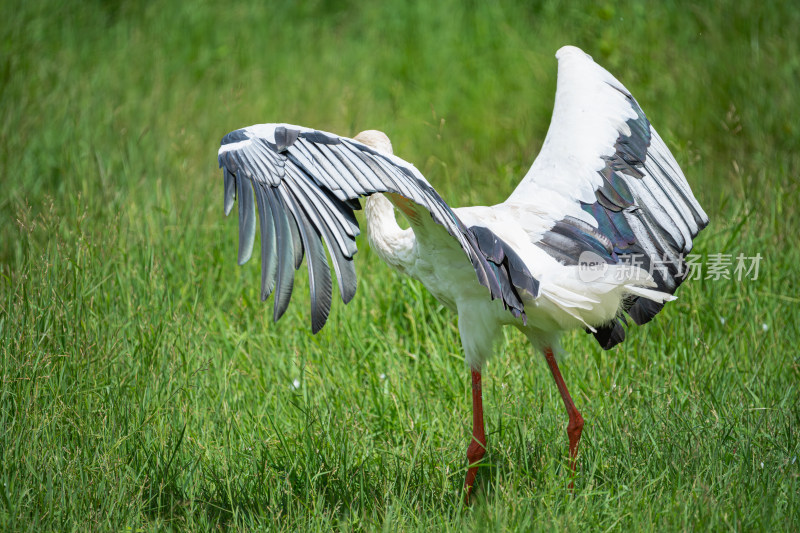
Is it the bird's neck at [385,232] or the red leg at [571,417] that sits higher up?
the bird's neck at [385,232]

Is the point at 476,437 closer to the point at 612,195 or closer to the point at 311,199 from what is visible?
the point at 612,195

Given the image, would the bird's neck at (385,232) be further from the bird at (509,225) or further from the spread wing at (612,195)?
the spread wing at (612,195)

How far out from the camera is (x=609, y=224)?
3348mm

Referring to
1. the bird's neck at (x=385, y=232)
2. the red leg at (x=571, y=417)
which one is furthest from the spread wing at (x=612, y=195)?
the bird's neck at (x=385, y=232)

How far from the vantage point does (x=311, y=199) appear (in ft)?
8.36

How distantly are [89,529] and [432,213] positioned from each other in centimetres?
147

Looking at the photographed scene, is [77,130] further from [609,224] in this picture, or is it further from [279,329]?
[609,224]

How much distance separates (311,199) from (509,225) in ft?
3.10

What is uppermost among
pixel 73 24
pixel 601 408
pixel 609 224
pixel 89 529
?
pixel 73 24

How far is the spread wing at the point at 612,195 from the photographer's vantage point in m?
3.30

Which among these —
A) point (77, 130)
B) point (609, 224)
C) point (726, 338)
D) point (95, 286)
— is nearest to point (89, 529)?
point (95, 286)

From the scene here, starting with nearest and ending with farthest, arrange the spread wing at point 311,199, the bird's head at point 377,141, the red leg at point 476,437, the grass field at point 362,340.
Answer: the spread wing at point 311,199
the grass field at point 362,340
the red leg at point 476,437
the bird's head at point 377,141

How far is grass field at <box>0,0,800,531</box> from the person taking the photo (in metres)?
2.93

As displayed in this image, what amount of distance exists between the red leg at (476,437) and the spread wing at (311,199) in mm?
560
